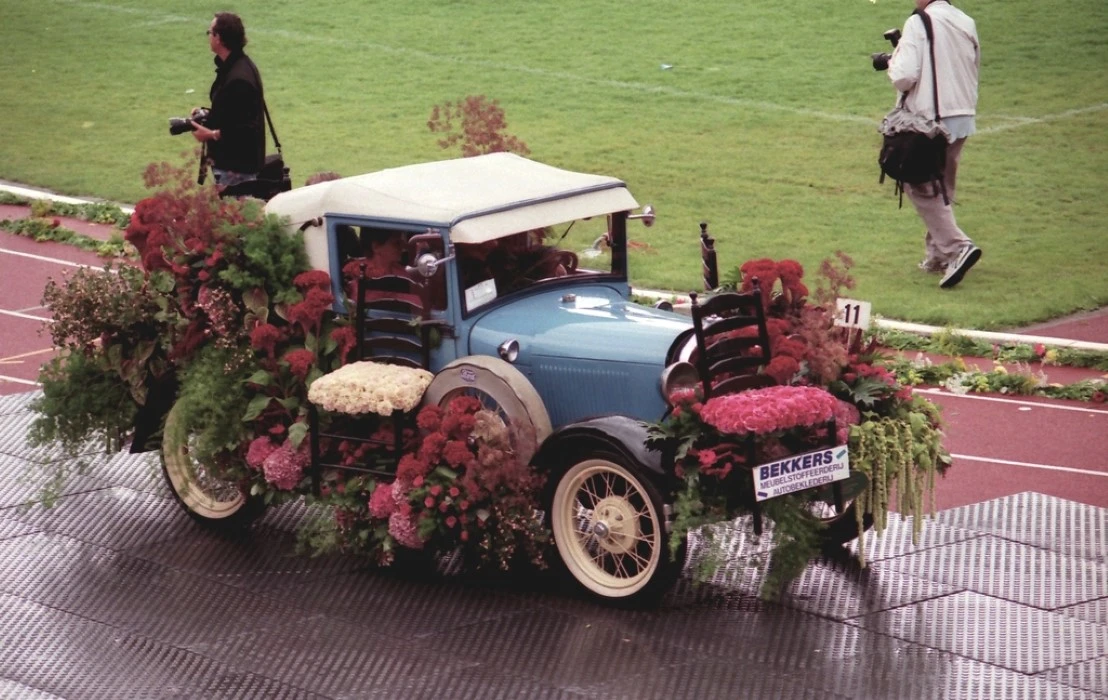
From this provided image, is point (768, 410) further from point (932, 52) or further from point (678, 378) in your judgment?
point (932, 52)

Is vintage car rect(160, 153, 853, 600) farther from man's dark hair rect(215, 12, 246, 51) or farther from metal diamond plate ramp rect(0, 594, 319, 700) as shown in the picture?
man's dark hair rect(215, 12, 246, 51)

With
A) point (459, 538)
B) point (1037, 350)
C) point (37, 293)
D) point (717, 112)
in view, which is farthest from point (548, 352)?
point (717, 112)

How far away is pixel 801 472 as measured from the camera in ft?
23.9

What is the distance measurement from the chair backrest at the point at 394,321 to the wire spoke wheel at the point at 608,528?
41.8 inches

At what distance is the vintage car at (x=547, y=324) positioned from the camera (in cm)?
762

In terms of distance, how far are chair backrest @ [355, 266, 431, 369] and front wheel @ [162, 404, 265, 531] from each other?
1098 millimetres

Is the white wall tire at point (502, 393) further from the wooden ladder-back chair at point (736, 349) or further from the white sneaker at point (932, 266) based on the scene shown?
the white sneaker at point (932, 266)

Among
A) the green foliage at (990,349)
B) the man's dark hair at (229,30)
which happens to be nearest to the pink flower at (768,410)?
the green foliage at (990,349)

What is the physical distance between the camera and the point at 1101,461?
9906 mm

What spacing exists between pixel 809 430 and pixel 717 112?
13.4 m

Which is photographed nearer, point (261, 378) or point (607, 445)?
point (607, 445)

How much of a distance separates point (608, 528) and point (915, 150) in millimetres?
6475

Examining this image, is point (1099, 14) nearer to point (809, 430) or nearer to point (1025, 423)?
point (1025, 423)

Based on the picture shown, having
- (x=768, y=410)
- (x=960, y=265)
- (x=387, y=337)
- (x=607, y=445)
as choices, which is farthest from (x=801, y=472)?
(x=960, y=265)
